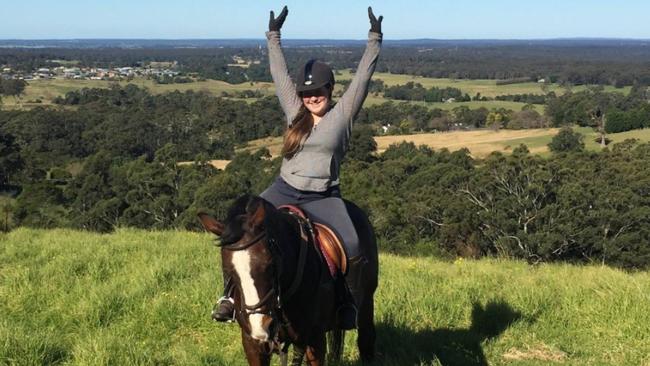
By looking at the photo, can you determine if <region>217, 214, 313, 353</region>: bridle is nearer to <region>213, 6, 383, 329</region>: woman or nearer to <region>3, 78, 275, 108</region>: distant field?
<region>213, 6, 383, 329</region>: woman

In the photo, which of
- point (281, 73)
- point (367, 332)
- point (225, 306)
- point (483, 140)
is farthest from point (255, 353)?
→ point (483, 140)

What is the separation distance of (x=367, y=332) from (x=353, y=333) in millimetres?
545

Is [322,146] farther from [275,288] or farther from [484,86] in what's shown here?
[484,86]

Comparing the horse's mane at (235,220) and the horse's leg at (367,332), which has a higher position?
the horse's mane at (235,220)

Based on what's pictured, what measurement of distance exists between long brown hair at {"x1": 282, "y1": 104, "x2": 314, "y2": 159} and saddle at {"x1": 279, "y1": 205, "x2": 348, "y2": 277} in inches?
13.8

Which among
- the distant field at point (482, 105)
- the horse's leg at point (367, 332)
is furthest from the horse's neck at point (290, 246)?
the distant field at point (482, 105)

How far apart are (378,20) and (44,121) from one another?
3285 inches

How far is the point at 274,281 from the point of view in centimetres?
266

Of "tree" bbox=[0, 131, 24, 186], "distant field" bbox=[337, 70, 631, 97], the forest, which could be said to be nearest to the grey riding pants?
the forest

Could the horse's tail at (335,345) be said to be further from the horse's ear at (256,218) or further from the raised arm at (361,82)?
the horse's ear at (256,218)

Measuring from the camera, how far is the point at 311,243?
131 inches

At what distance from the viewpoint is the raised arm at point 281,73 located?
3.92 m

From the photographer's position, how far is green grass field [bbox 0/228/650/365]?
14.8ft

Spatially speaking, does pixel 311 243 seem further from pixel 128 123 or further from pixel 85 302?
pixel 128 123
